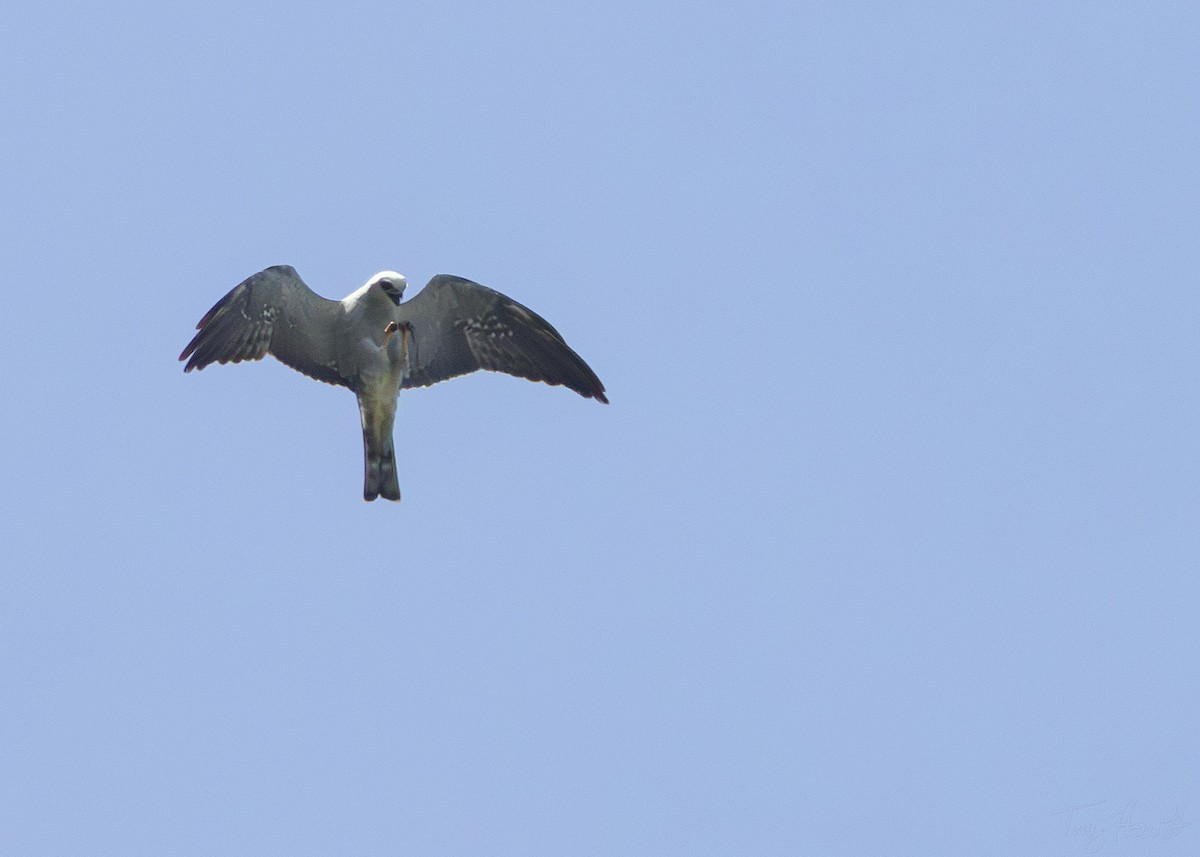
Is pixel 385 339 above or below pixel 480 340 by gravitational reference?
below

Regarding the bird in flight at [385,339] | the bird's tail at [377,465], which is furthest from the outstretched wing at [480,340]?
the bird's tail at [377,465]

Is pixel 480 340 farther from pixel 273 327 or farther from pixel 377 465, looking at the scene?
pixel 273 327

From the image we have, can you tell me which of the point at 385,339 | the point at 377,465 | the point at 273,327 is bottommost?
the point at 377,465

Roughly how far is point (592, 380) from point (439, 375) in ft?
5.08

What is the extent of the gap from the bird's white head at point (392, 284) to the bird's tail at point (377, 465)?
1350mm

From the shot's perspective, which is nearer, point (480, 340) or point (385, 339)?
point (385, 339)

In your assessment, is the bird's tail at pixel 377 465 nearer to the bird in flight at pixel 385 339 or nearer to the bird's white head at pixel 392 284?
the bird in flight at pixel 385 339

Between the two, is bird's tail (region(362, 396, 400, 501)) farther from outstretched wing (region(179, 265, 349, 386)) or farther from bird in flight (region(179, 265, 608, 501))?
outstretched wing (region(179, 265, 349, 386))

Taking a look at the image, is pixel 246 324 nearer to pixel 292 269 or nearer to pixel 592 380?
pixel 292 269

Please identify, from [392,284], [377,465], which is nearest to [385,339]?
[392,284]

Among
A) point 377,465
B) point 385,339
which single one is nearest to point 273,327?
point 385,339

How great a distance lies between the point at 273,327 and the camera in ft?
51.2

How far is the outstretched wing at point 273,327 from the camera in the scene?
1502 centimetres

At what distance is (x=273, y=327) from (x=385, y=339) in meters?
1.09
